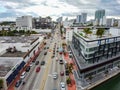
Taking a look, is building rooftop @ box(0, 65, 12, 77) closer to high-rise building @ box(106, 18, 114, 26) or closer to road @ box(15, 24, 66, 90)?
road @ box(15, 24, 66, 90)

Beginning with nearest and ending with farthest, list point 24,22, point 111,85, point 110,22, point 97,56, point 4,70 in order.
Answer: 1. point 4,70
2. point 111,85
3. point 97,56
4. point 24,22
5. point 110,22

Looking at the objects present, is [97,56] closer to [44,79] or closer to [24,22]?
[44,79]

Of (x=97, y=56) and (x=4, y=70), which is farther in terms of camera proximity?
(x=97, y=56)

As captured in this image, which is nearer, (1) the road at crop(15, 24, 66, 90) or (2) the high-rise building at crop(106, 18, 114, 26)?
(1) the road at crop(15, 24, 66, 90)

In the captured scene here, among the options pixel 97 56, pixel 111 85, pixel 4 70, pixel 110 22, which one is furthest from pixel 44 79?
pixel 110 22

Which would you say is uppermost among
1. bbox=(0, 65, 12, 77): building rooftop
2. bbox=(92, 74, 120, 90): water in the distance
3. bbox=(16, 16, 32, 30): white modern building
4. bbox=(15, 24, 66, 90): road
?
bbox=(16, 16, 32, 30): white modern building

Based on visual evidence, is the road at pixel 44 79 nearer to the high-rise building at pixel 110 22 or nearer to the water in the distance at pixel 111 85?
the water in the distance at pixel 111 85

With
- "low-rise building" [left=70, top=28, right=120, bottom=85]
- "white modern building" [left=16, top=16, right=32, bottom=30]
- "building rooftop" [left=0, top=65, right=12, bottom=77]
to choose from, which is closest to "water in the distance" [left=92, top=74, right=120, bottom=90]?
"low-rise building" [left=70, top=28, right=120, bottom=85]

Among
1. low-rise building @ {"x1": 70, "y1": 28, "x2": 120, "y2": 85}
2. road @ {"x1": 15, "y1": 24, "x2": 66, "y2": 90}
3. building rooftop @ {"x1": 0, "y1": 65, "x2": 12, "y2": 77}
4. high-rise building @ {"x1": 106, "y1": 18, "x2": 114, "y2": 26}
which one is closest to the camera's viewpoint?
building rooftop @ {"x1": 0, "y1": 65, "x2": 12, "y2": 77}

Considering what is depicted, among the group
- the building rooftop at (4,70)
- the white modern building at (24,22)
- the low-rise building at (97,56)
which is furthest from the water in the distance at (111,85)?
the white modern building at (24,22)

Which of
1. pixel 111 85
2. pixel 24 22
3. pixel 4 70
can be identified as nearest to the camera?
pixel 4 70

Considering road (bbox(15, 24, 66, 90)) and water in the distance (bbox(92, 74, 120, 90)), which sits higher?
road (bbox(15, 24, 66, 90))

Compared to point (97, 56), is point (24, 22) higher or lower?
higher
